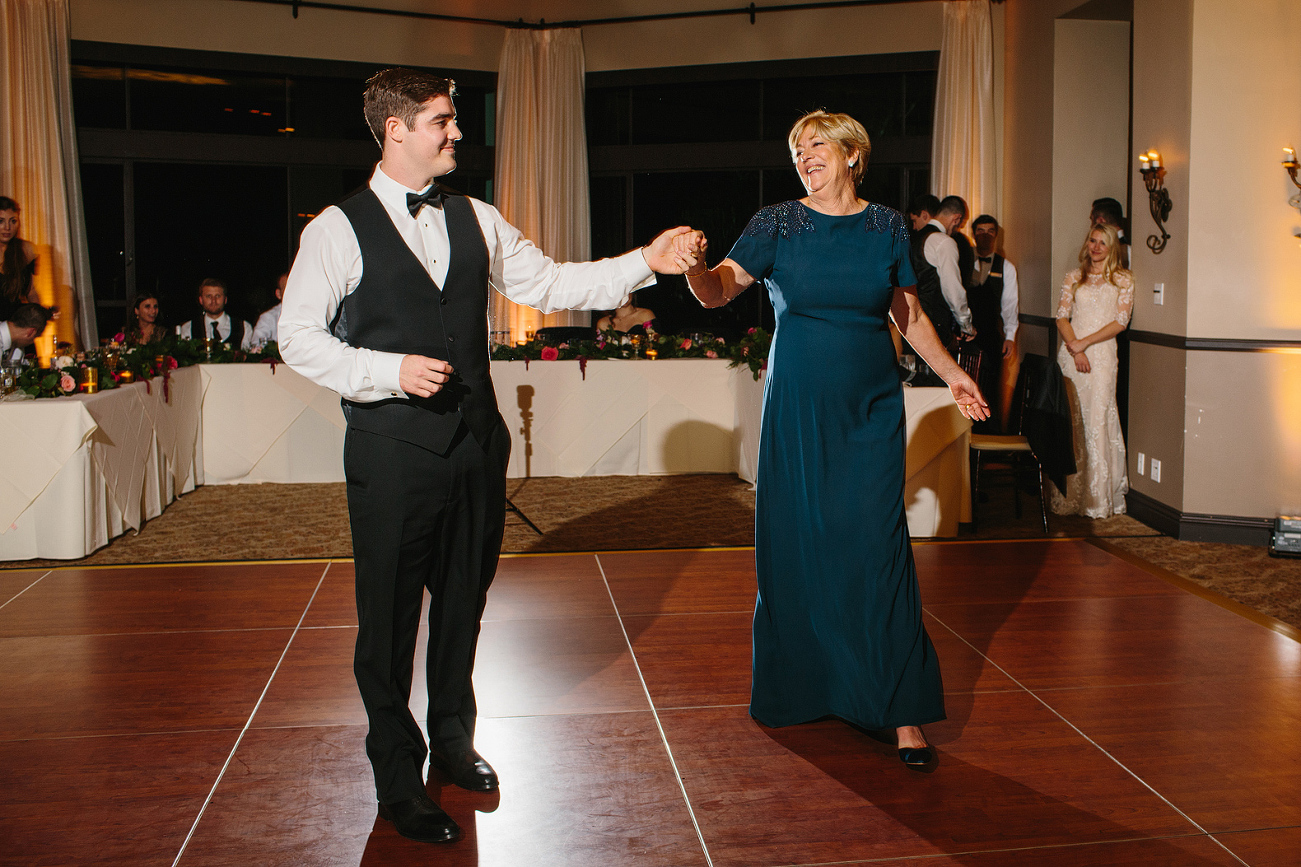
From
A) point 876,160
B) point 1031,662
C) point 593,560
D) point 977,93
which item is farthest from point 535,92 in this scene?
point 1031,662

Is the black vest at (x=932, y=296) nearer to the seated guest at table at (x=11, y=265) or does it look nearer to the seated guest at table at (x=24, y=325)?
the seated guest at table at (x=24, y=325)

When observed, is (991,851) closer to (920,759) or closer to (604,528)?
(920,759)

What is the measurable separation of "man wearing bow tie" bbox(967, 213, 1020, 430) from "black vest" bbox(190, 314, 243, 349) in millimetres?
5111

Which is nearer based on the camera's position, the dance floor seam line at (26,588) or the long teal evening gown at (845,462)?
the long teal evening gown at (845,462)

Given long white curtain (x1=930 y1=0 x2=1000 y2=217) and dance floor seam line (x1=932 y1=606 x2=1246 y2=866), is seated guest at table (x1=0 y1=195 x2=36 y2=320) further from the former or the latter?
long white curtain (x1=930 y1=0 x2=1000 y2=217)

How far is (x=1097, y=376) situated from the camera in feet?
20.2

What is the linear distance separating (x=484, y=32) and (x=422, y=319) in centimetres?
895

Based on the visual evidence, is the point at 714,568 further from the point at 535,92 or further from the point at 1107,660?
the point at 535,92

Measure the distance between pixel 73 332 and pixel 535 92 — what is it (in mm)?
4590

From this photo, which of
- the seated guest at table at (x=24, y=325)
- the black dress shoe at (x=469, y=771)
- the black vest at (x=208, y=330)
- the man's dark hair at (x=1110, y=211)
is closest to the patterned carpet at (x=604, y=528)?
the seated guest at table at (x=24, y=325)

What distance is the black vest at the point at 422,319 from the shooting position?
7.20 feet

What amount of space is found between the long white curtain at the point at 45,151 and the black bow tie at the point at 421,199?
25.2ft

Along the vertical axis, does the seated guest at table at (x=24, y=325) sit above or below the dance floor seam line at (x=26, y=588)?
above

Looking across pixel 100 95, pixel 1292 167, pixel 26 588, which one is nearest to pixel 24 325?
pixel 26 588
